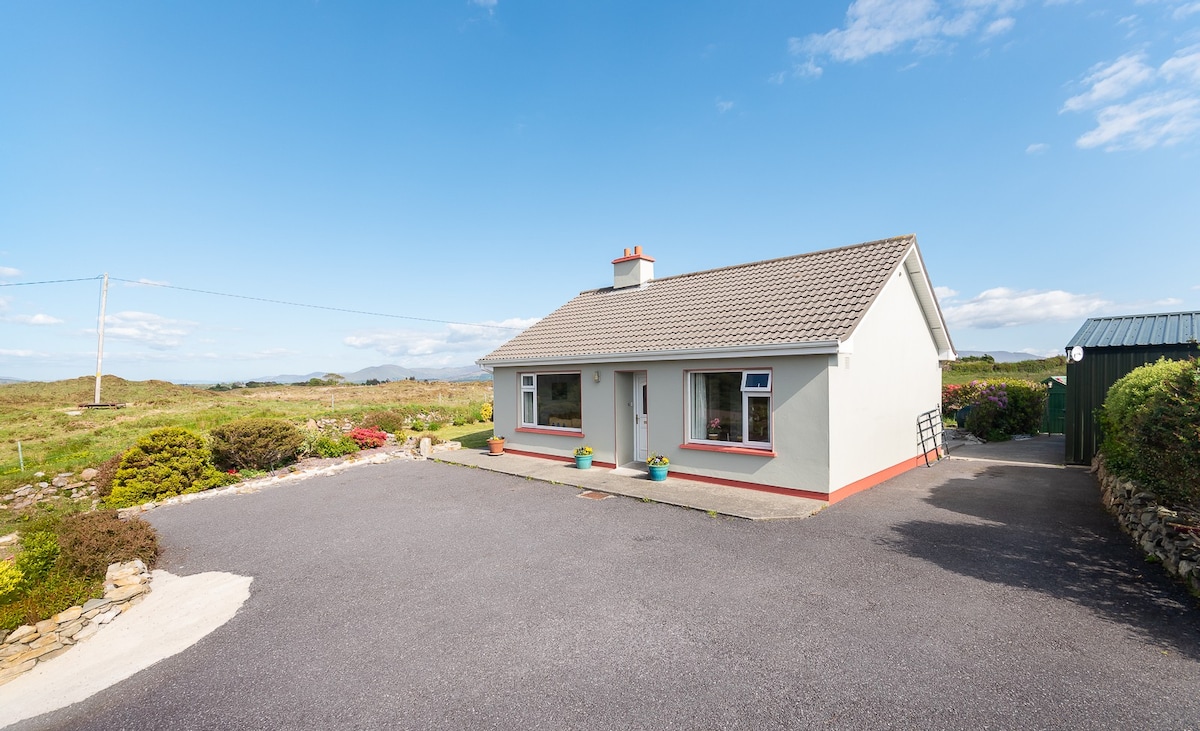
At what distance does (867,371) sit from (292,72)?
1560cm

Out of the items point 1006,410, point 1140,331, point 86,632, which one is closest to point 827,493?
point 1140,331

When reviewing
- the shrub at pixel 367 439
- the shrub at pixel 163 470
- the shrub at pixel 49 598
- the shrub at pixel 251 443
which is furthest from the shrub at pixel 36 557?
the shrub at pixel 367 439

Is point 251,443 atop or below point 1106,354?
below

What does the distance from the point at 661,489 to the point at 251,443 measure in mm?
10908

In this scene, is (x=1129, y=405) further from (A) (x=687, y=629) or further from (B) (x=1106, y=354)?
(A) (x=687, y=629)

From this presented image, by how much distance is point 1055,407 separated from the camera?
1797 cm

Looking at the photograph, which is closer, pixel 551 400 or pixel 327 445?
pixel 551 400

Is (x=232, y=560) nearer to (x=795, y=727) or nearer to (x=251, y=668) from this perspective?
(x=251, y=668)

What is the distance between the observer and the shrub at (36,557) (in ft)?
18.7

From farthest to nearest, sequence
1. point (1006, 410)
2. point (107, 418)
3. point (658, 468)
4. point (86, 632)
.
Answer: point (107, 418), point (1006, 410), point (658, 468), point (86, 632)

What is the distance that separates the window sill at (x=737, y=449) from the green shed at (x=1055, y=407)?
15741 mm

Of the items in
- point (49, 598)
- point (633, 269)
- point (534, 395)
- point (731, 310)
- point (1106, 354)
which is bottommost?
point (49, 598)

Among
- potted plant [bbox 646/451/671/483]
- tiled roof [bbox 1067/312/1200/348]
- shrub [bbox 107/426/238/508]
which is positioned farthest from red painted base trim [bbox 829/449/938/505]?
shrub [bbox 107/426/238/508]

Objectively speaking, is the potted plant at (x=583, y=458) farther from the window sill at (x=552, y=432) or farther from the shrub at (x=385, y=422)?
the shrub at (x=385, y=422)
